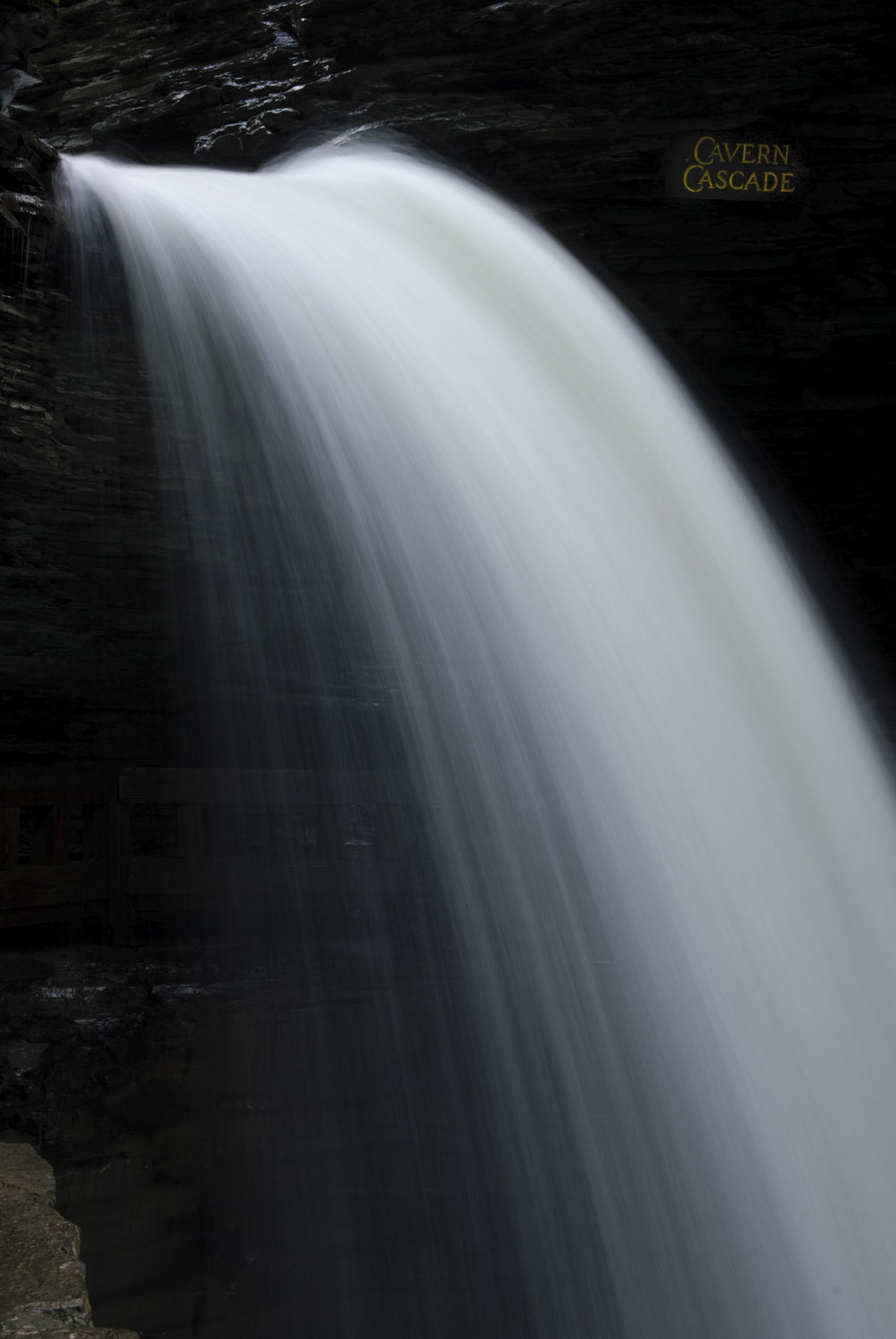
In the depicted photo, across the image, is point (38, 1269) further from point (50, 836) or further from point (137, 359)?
point (137, 359)

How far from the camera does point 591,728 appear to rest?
3621 mm

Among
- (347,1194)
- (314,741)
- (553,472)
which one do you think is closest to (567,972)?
(347,1194)

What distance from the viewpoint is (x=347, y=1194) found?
4.14m

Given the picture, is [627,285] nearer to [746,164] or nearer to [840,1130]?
[746,164]

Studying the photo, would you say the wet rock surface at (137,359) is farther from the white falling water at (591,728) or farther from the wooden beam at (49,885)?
the white falling water at (591,728)

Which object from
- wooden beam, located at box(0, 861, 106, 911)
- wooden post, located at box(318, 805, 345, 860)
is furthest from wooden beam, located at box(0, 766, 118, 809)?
wooden post, located at box(318, 805, 345, 860)

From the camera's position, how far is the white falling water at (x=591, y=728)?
3049 mm

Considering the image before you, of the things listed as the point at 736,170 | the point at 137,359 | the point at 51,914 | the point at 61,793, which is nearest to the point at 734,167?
the point at 736,170

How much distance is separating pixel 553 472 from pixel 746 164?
12.0 feet

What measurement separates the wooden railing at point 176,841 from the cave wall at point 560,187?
97 centimetres

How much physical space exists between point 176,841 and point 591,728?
254cm

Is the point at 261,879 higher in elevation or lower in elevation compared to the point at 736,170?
lower

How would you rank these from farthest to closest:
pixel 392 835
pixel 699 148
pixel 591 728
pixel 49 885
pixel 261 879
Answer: pixel 699 148 → pixel 392 835 → pixel 261 879 → pixel 49 885 → pixel 591 728

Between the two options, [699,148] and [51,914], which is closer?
[51,914]
